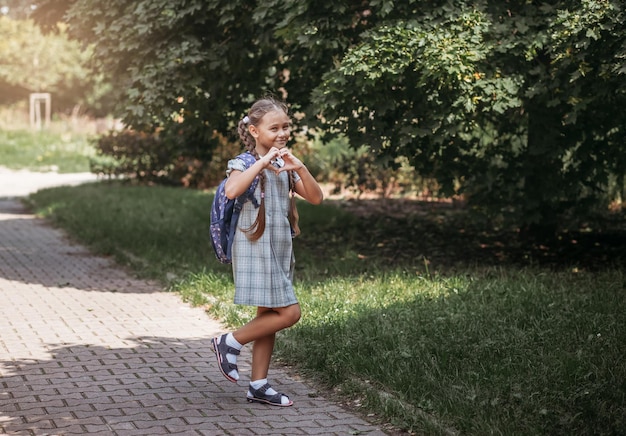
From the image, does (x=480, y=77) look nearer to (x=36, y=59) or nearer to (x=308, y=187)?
(x=308, y=187)

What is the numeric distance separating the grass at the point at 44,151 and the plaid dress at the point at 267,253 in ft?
79.2

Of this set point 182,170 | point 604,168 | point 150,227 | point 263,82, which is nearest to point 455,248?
point 604,168

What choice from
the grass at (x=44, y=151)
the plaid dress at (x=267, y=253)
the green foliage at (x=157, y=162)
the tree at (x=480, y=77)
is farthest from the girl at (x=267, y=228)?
the grass at (x=44, y=151)

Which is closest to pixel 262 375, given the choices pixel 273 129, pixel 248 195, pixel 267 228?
pixel 267 228

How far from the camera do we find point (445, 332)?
22.4ft

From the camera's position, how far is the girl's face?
5.39 m

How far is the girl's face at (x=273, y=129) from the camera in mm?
5395

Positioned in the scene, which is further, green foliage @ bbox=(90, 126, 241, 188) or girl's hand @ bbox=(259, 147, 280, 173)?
green foliage @ bbox=(90, 126, 241, 188)

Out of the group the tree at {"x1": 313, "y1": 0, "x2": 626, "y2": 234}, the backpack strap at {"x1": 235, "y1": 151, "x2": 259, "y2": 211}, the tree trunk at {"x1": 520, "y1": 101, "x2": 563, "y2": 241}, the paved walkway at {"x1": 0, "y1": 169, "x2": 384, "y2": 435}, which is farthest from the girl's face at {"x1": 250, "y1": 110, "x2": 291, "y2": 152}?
the tree trunk at {"x1": 520, "y1": 101, "x2": 563, "y2": 241}

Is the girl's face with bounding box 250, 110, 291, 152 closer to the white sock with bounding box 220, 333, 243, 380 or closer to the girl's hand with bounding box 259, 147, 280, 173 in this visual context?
the girl's hand with bounding box 259, 147, 280, 173

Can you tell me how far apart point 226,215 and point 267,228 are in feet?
0.80

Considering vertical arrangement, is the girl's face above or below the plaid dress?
above

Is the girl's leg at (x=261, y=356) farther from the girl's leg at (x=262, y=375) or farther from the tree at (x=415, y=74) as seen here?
the tree at (x=415, y=74)

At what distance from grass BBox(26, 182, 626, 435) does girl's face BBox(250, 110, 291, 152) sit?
5.23ft
